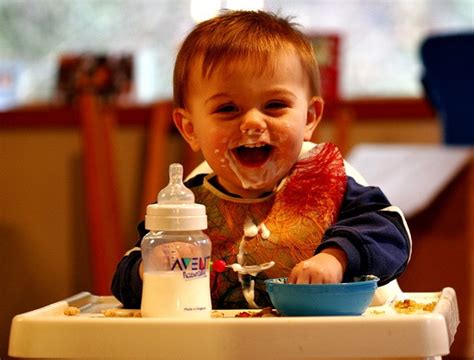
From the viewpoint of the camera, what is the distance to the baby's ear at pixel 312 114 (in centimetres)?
130

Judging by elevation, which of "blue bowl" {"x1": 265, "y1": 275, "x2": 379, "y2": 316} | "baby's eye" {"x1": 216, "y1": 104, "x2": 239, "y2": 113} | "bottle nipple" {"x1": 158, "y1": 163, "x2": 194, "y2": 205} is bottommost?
"blue bowl" {"x1": 265, "y1": 275, "x2": 379, "y2": 316}

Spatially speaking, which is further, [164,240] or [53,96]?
[53,96]

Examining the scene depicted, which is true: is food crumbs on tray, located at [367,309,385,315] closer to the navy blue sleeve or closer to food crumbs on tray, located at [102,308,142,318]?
the navy blue sleeve

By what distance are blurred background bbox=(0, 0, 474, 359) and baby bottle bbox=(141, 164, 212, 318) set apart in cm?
215

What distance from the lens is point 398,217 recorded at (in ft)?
3.92

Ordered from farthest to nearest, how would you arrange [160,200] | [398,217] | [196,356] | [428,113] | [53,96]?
[53,96] < [428,113] < [398,217] < [160,200] < [196,356]

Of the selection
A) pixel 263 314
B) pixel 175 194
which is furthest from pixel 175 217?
pixel 263 314

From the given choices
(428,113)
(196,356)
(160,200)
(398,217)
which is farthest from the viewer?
(428,113)

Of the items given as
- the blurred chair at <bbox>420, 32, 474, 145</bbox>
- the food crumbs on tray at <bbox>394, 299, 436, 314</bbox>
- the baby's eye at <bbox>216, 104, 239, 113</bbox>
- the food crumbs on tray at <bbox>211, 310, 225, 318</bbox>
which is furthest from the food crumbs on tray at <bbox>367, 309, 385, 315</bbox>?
the blurred chair at <bbox>420, 32, 474, 145</bbox>

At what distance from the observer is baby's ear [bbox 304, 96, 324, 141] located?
1.30 meters

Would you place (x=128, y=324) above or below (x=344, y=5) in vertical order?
below

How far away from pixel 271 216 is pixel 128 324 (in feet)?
1.03

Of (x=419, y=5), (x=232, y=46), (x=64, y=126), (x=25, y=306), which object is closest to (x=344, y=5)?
(x=419, y=5)

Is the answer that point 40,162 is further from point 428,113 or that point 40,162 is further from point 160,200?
point 160,200
